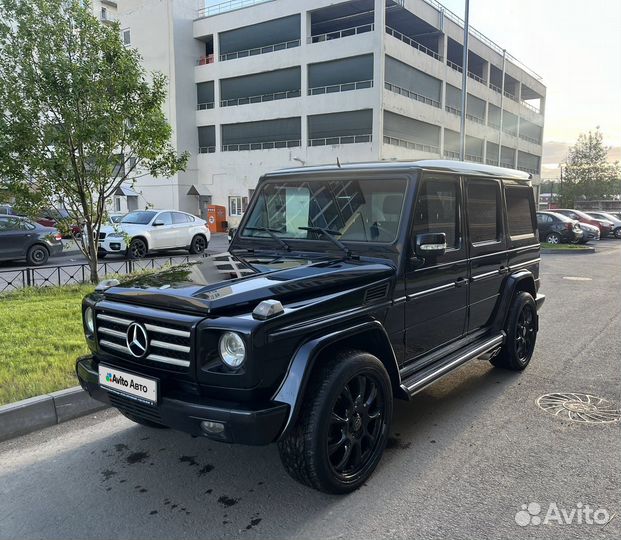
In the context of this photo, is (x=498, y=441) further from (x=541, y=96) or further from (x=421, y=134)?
(x=541, y=96)

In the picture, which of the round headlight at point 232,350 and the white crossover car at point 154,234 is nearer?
the round headlight at point 232,350

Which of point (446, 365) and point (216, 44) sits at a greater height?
point (216, 44)

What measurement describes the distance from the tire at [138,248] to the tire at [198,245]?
188 centimetres

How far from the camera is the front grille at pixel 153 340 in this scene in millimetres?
2895

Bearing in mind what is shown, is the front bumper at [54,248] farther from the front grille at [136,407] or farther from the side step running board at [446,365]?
the side step running board at [446,365]

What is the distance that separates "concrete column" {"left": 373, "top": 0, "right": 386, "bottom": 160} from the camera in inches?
1209

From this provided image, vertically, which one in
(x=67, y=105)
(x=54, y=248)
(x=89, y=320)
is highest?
(x=67, y=105)

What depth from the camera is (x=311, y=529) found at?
2.84 m

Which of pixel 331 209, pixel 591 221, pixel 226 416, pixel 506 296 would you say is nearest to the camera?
pixel 226 416

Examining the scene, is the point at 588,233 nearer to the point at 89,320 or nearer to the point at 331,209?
the point at 331,209

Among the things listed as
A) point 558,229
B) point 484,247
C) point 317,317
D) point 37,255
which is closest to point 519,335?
point 484,247

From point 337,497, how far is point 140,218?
1553cm

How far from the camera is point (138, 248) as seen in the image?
1656 cm

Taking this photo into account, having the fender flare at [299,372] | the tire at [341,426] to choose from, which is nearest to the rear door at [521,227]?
the tire at [341,426]
